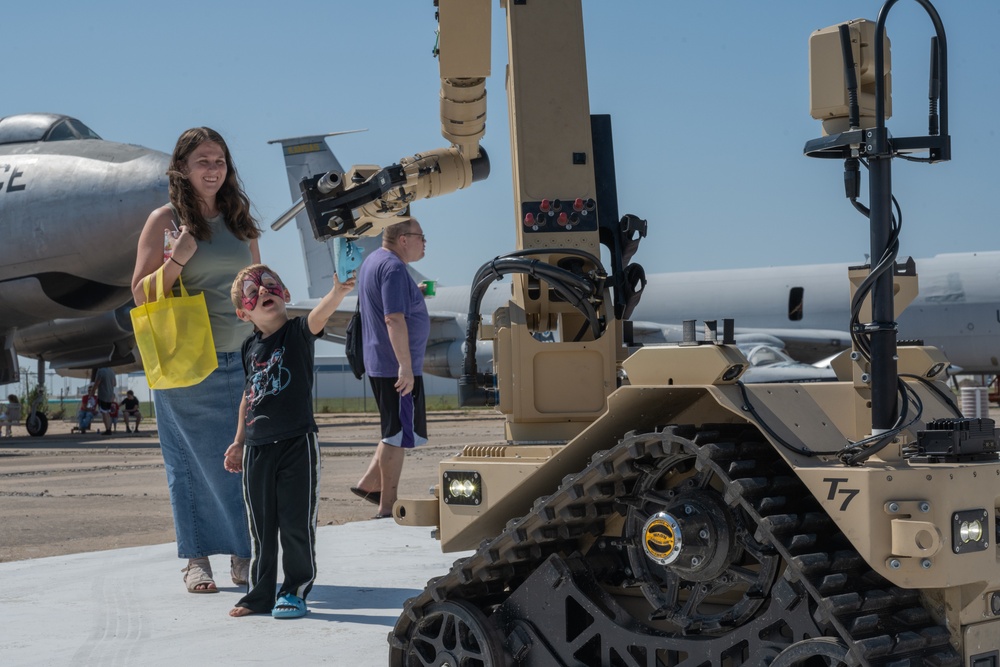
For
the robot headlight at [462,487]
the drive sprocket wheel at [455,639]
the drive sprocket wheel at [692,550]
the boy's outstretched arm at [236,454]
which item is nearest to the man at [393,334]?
the boy's outstretched arm at [236,454]

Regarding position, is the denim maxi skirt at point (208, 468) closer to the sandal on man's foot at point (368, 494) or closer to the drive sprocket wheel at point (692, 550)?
the sandal on man's foot at point (368, 494)

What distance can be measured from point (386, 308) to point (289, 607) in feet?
6.97

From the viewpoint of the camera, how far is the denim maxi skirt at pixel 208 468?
16.0 feet

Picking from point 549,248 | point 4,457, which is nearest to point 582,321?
point 549,248

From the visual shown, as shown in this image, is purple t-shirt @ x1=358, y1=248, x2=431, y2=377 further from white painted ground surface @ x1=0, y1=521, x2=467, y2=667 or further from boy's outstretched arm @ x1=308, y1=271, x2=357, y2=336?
boy's outstretched arm @ x1=308, y1=271, x2=357, y2=336

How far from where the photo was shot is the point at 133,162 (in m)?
14.0

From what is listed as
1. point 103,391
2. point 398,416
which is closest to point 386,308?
point 398,416

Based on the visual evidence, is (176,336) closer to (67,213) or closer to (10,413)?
(67,213)

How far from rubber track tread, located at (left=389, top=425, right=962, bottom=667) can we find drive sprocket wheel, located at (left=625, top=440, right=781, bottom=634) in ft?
0.24

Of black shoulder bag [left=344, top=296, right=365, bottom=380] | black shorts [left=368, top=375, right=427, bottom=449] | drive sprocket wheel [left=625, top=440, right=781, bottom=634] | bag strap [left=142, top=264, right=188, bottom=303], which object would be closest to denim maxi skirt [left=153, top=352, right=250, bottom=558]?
bag strap [left=142, top=264, right=188, bottom=303]

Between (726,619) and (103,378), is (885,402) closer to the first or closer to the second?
(726,619)

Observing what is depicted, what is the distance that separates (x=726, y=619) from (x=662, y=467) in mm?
379

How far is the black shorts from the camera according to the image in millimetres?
6289

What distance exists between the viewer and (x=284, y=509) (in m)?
4.29
